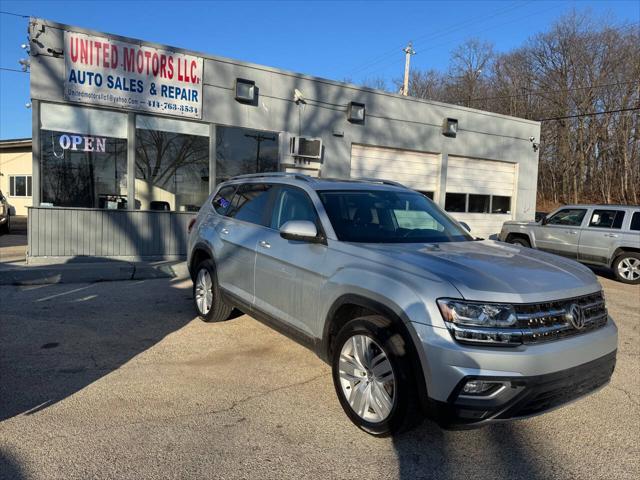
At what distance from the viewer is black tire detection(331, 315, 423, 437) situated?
10.2 feet

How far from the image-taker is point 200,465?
3.01 m

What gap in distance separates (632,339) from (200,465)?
18.0ft

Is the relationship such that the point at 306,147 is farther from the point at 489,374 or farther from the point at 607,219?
the point at 489,374

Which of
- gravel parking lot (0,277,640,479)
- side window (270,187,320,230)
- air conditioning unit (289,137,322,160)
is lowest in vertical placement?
gravel parking lot (0,277,640,479)

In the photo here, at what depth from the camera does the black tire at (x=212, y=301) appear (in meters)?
5.73

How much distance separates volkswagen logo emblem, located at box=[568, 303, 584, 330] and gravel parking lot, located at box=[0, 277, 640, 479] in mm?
860

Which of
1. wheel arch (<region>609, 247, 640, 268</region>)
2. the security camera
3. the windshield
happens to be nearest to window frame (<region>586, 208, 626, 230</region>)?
wheel arch (<region>609, 247, 640, 268</region>)

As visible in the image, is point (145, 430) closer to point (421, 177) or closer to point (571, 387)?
point (571, 387)

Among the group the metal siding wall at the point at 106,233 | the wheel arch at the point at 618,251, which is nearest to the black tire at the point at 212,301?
the metal siding wall at the point at 106,233

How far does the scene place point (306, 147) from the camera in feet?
40.5

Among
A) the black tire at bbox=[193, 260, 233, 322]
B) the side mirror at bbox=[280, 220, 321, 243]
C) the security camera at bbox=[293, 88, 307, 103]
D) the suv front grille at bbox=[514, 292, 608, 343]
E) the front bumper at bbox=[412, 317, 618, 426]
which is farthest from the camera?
the security camera at bbox=[293, 88, 307, 103]

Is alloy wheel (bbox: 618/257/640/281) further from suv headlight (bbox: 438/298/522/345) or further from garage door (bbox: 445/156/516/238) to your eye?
suv headlight (bbox: 438/298/522/345)

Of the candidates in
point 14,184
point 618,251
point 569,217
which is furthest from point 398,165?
point 14,184

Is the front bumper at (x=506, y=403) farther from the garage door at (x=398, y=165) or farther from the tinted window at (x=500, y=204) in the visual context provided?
the tinted window at (x=500, y=204)
